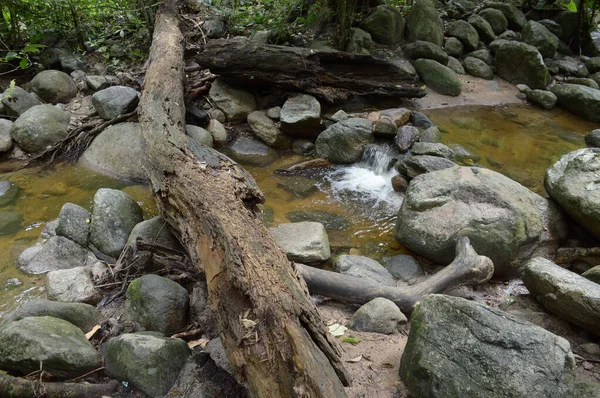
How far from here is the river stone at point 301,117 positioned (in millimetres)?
6156

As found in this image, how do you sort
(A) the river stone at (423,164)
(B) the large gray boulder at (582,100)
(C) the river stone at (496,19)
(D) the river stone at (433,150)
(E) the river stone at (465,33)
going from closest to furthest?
(A) the river stone at (423,164) < (D) the river stone at (433,150) < (B) the large gray boulder at (582,100) < (E) the river stone at (465,33) < (C) the river stone at (496,19)

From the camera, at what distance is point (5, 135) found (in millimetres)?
5785

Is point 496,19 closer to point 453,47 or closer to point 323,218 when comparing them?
point 453,47

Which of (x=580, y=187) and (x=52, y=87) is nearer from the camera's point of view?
(x=580, y=187)

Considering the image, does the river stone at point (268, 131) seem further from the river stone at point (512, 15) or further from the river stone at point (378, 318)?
the river stone at point (512, 15)

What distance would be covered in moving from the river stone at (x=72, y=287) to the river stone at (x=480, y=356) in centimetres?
229

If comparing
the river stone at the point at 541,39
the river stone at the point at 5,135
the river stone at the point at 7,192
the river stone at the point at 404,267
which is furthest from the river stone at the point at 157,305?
the river stone at the point at 541,39

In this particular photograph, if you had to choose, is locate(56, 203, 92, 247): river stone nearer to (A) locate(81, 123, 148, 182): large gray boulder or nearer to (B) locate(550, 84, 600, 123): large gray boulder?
(A) locate(81, 123, 148, 182): large gray boulder

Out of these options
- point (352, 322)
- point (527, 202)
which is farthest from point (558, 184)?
point (352, 322)

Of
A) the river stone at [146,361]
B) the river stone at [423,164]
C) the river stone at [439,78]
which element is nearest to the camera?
the river stone at [146,361]

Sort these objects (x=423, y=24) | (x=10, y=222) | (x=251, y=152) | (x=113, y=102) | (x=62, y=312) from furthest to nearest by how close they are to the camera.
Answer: (x=423, y=24) < (x=251, y=152) < (x=113, y=102) < (x=10, y=222) < (x=62, y=312)

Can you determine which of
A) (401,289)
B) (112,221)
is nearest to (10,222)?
(112,221)

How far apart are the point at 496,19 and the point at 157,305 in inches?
386

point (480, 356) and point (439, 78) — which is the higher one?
point (480, 356)
